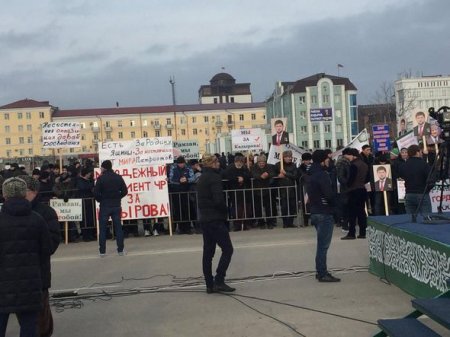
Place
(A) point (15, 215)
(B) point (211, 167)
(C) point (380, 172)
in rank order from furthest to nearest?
1. (C) point (380, 172)
2. (B) point (211, 167)
3. (A) point (15, 215)

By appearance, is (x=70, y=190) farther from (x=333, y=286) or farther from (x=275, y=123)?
(x=333, y=286)

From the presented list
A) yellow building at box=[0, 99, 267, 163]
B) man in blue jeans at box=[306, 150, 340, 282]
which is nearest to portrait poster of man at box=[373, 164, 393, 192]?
man in blue jeans at box=[306, 150, 340, 282]

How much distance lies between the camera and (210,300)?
809cm

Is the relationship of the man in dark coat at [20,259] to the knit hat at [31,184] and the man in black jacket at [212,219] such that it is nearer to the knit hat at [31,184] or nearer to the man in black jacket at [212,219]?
the knit hat at [31,184]

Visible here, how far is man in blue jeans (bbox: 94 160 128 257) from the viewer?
Result: 12172mm

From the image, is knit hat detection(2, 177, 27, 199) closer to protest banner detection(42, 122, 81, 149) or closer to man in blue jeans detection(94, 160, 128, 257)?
man in blue jeans detection(94, 160, 128, 257)

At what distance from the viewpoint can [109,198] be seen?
40.2ft

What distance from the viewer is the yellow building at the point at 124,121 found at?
130 m

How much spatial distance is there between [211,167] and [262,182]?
709 centimetres

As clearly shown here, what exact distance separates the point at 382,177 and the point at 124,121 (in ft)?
393

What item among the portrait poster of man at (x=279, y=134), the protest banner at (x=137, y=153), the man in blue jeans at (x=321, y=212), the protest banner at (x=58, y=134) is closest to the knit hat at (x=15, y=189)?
the man in blue jeans at (x=321, y=212)

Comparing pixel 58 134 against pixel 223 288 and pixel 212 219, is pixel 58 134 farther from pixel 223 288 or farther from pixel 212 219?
pixel 223 288

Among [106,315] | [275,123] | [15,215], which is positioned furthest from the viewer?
[275,123]

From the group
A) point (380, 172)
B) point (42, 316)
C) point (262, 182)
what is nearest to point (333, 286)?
point (42, 316)
